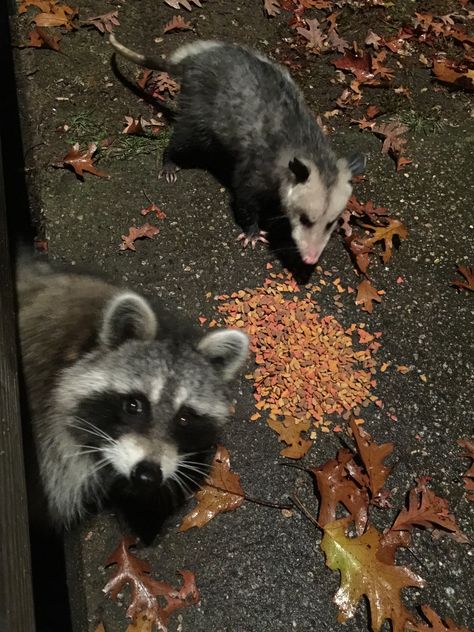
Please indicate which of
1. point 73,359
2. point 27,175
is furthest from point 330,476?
point 27,175

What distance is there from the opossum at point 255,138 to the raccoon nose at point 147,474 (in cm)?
221

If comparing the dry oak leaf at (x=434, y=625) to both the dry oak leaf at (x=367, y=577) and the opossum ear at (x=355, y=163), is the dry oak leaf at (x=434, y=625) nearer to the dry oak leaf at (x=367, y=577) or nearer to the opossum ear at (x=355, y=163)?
the dry oak leaf at (x=367, y=577)

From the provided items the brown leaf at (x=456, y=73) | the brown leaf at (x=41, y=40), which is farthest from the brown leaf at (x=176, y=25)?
the brown leaf at (x=456, y=73)

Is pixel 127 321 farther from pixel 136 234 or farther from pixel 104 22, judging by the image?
pixel 104 22

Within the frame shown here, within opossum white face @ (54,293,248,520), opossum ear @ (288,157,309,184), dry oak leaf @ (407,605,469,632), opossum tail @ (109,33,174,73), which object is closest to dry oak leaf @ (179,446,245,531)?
opossum white face @ (54,293,248,520)

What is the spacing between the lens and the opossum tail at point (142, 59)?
15.6 feet

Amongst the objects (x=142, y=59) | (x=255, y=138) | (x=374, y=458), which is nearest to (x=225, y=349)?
(x=374, y=458)

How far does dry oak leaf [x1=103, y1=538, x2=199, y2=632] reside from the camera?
2982 mm

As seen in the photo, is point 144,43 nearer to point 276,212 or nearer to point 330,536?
point 276,212

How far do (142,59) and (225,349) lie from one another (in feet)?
9.98

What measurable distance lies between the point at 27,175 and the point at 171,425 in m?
2.69

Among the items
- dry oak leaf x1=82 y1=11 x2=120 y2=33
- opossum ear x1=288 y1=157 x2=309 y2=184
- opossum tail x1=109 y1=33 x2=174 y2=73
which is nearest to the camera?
opossum ear x1=288 y1=157 x2=309 y2=184

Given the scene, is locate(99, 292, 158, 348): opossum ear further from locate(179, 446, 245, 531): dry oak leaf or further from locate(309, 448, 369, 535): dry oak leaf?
locate(309, 448, 369, 535): dry oak leaf

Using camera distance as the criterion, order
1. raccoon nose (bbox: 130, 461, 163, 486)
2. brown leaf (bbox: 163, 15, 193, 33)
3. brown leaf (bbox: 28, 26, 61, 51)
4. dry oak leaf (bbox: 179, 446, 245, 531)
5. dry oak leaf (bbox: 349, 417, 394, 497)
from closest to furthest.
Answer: raccoon nose (bbox: 130, 461, 163, 486) → dry oak leaf (bbox: 179, 446, 245, 531) → dry oak leaf (bbox: 349, 417, 394, 497) → brown leaf (bbox: 28, 26, 61, 51) → brown leaf (bbox: 163, 15, 193, 33)
